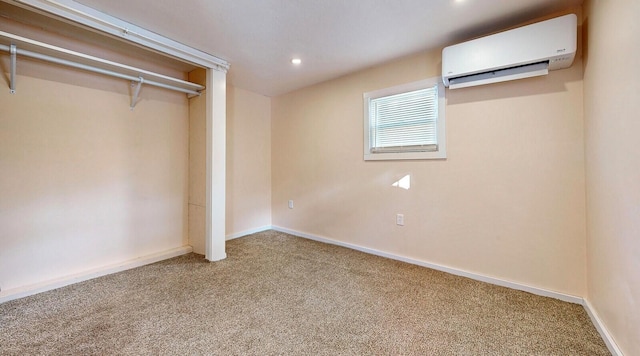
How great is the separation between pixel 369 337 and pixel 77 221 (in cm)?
275

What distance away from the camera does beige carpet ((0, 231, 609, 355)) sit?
1487mm

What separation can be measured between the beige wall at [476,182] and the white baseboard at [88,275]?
191cm

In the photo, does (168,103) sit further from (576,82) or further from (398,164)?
(576,82)

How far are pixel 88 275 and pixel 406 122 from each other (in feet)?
11.5

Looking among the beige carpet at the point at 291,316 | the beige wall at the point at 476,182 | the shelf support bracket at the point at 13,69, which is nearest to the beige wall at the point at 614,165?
the beige wall at the point at 476,182

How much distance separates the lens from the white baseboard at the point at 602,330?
1405 mm

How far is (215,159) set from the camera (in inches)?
111

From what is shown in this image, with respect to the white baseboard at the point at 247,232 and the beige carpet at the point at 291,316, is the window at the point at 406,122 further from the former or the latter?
the white baseboard at the point at 247,232

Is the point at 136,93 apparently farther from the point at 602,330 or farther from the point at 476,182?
the point at 602,330

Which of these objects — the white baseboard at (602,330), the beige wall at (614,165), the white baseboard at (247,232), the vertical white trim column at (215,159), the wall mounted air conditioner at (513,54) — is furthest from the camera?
the white baseboard at (247,232)

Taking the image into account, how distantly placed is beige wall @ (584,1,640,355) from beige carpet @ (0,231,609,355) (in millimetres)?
287

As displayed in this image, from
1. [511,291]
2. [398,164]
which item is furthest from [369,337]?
[398,164]

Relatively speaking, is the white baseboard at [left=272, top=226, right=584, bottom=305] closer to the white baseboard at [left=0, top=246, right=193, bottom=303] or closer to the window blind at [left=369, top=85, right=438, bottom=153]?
the window blind at [left=369, top=85, right=438, bottom=153]

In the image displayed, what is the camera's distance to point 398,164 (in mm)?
2869
